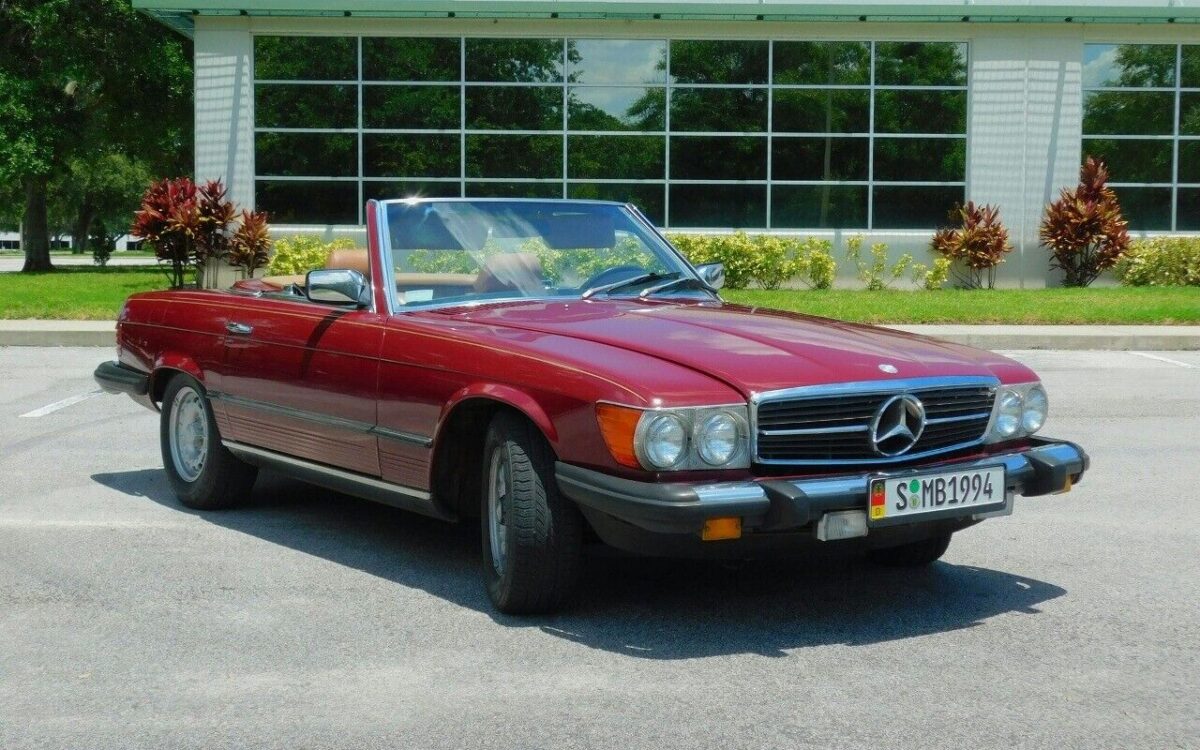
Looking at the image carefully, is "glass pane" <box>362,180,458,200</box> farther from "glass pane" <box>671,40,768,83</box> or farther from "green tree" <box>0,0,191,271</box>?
"green tree" <box>0,0,191,271</box>

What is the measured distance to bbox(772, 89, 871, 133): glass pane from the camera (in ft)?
87.1

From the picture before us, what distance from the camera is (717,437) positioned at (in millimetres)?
4621

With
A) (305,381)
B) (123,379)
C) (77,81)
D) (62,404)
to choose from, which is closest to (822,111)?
(62,404)

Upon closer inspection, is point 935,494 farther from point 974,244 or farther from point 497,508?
point 974,244

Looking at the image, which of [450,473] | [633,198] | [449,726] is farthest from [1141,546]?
[633,198]

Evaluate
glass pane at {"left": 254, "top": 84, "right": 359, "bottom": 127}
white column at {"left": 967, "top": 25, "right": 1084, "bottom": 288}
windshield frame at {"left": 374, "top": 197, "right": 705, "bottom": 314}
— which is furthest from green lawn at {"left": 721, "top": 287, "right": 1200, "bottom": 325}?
windshield frame at {"left": 374, "top": 197, "right": 705, "bottom": 314}

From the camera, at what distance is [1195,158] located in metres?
27.1

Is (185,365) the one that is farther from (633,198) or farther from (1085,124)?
(1085,124)

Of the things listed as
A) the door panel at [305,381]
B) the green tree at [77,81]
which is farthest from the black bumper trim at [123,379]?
the green tree at [77,81]

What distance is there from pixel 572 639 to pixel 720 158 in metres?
22.5

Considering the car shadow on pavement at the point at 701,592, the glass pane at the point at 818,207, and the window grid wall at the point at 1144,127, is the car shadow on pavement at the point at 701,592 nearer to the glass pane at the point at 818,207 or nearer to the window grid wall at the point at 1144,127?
the glass pane at the point at 818,207

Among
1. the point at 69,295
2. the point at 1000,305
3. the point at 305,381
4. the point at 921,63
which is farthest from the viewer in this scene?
the point at 921,63

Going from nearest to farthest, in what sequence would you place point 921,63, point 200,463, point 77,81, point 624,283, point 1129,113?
point 624,283, point 200,463, point 921,63, point 1129,113, point 77,81

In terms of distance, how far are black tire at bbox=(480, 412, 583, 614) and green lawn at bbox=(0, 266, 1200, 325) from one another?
13.9 m
